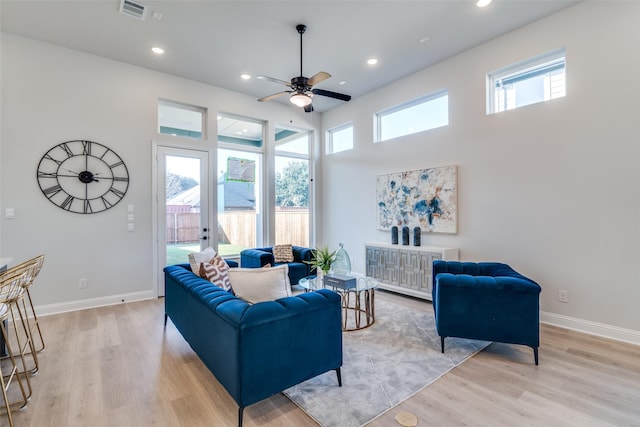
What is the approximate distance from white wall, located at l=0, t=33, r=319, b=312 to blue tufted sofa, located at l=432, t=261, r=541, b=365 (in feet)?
13.8

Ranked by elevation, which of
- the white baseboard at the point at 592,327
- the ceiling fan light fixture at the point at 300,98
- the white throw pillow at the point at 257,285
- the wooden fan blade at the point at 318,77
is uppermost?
the wooden fan blade at the point at 318,77

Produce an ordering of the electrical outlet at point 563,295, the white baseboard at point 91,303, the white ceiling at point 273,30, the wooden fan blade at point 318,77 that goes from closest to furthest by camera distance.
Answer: the wooden fan blade at point 318,77 → the white ceiling at point 273,30 → the electrical outlet at point 563,295 → the white baseboard at point 91,303

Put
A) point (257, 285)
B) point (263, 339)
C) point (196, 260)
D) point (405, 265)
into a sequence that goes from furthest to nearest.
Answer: point (405, 265)
point (196, 260)
point (257, 285)
point (263, 339)

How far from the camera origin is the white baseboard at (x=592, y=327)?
9.64ft

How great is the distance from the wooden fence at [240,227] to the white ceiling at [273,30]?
2357 mm

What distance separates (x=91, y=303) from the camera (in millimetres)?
4156

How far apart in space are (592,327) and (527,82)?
9.47ft

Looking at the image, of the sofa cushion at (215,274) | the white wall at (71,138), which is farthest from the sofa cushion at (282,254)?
the sofa cushion at (215,274)

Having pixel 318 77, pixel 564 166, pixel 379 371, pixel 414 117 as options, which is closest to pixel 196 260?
pixel 379 371

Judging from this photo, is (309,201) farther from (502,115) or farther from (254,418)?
(254,418)

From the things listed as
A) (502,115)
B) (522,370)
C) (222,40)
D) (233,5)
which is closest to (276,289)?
(522,370)

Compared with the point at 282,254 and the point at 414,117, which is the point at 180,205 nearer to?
the point at 282,254

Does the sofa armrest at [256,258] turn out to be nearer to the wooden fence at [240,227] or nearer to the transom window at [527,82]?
the wooden fence at [240,227]

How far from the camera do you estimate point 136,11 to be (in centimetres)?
327
